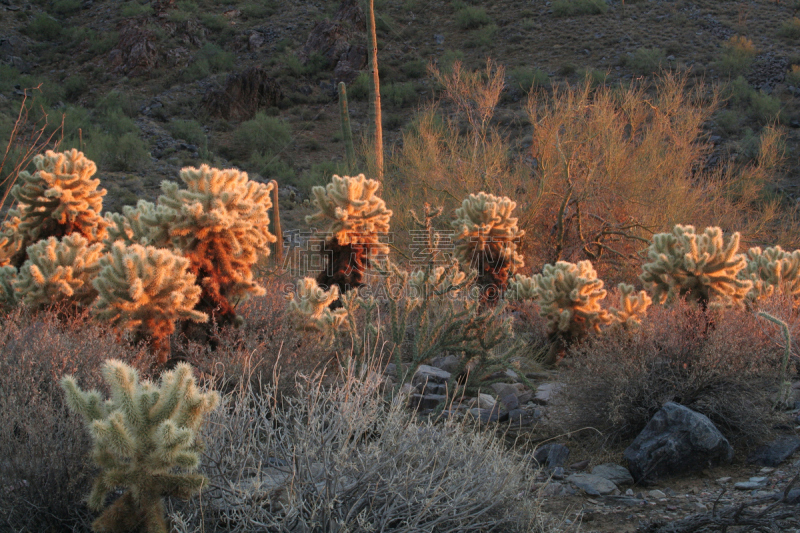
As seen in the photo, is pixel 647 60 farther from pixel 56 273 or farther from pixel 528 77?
pixel 56 273

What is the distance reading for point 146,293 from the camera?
156 inches

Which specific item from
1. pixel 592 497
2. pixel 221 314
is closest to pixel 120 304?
pixel 221 314

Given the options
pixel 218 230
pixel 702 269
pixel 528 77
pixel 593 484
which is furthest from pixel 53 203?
pixel 528 77

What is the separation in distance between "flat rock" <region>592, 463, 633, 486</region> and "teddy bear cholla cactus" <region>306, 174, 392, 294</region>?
2971 millimetres

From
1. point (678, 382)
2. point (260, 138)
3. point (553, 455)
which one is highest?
point (260, 138)

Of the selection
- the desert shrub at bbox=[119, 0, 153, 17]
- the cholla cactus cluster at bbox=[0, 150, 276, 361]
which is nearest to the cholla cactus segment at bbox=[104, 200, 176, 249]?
the cholla cactus cluster at bbox=[0, 150, 276, 361]

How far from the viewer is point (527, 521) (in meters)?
2.63

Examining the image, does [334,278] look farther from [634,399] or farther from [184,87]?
[184,87]

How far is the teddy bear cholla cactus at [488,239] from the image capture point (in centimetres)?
695

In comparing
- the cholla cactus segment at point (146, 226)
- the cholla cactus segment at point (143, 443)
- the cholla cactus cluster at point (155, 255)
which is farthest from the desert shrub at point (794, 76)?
the cholla cactus segment at point (143, 443)

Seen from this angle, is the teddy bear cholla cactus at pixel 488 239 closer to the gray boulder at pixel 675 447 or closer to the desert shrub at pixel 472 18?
the gray boulder at pixel 675 447

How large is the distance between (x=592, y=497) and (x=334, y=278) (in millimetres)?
3315

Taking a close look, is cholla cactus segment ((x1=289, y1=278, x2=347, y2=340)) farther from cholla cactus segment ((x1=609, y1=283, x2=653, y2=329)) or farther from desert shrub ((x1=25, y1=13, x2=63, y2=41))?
desert shrub ((x1=25, y1=13, x2=63, y2=41))

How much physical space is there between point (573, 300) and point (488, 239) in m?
1.67
